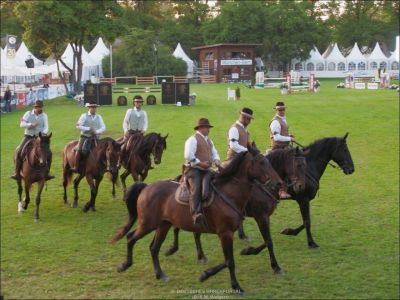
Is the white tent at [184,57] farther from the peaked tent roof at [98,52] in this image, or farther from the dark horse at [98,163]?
the dark horse at [98,163]

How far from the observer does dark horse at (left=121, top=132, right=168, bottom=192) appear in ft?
43.9

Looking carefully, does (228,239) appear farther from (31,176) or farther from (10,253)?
(31,176)

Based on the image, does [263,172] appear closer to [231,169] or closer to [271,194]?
[231,169]

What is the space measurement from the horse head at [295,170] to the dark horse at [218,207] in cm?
132

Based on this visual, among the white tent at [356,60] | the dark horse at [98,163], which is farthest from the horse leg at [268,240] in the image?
the white tent at [356,60]

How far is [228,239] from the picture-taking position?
27.7ft

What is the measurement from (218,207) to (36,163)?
19.6ft

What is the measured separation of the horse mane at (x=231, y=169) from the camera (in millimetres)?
8484

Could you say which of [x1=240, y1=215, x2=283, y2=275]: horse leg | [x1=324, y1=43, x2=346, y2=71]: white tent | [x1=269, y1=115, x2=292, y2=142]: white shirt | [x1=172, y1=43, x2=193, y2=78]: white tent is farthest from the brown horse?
[x1=324, y1=43, x2=346, y2=71]: white tent

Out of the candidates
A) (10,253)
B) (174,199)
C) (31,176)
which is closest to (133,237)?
(174,199)

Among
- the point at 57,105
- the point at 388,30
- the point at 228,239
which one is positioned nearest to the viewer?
the point at 228,239

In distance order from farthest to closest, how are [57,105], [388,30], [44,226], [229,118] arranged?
[388,30] < [57,105] < [229,118] < [44,226]

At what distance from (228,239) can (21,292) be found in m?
3.42

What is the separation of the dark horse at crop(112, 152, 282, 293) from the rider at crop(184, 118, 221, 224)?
0.73 feet
